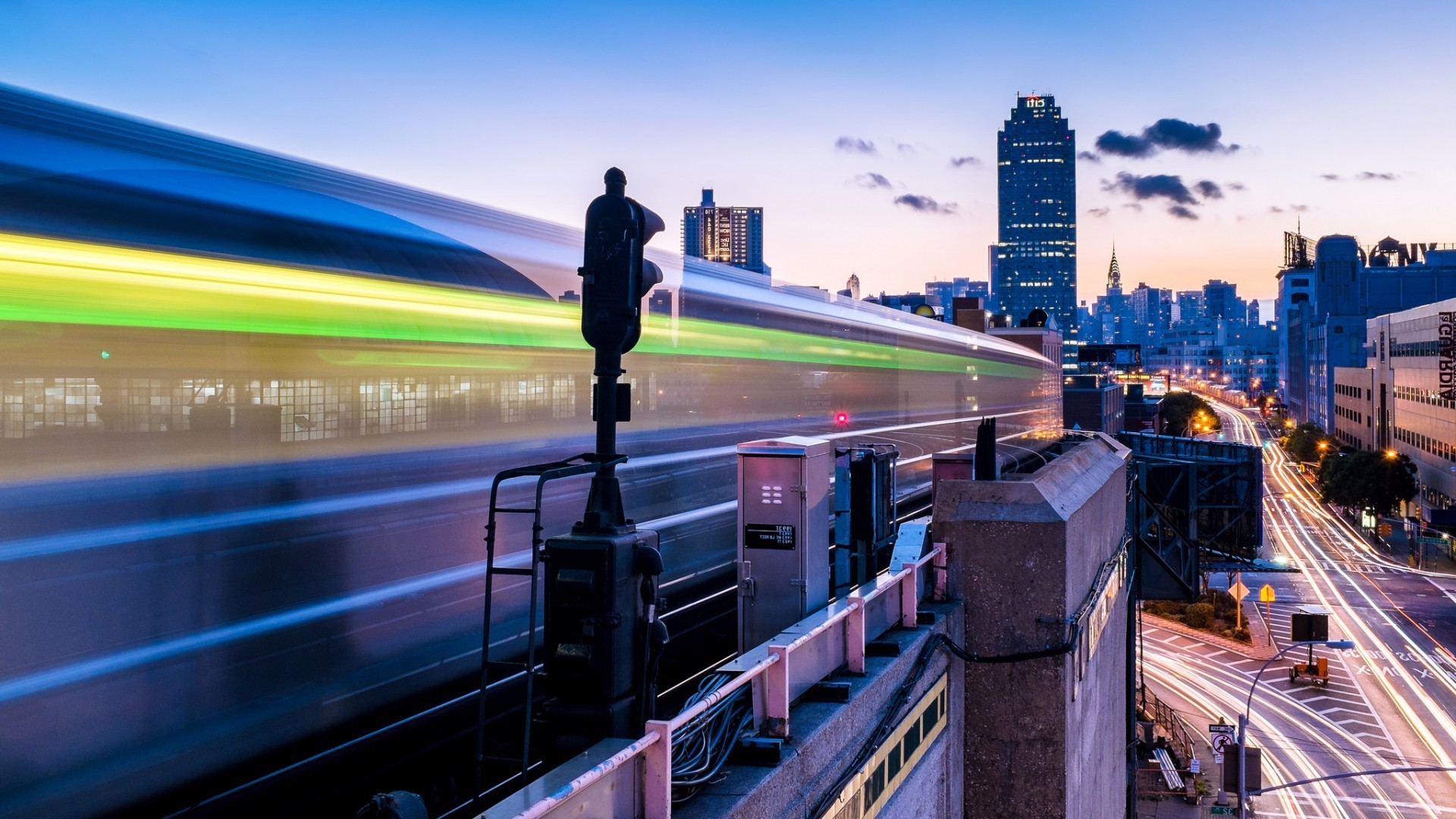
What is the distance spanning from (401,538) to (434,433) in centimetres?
53

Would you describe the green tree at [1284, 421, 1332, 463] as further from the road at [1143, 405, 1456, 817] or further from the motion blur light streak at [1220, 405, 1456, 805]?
the road at [1143, 405, 1456, 817]

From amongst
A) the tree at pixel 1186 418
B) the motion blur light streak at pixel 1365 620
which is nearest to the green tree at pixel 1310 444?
the motion blur light streak at pixel 1365 620

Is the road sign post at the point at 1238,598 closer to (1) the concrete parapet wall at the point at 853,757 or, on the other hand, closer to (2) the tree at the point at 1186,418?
(1) the concrete parapet wall at the point at 853,757

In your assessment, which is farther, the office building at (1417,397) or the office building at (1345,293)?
the office building at (1345,293)

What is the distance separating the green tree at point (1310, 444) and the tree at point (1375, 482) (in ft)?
88.6

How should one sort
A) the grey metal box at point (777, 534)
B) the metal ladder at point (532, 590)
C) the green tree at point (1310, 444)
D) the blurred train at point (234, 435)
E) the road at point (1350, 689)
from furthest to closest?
Result: 1. the green tree at point (1310, 444)
2. the road at point (1350, 689)
3. the grey metal box at point (777, 534)
4. the metal ladder at point (532, 590)
5. the blurred train at point (234, 435)

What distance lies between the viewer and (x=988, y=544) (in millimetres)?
8336

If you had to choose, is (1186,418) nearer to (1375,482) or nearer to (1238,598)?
(1375,482)

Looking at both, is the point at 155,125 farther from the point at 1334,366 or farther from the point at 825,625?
the point at 1334,366

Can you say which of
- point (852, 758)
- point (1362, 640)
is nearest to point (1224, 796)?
point (1362, 640)

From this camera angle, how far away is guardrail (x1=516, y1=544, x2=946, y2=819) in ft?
12.6

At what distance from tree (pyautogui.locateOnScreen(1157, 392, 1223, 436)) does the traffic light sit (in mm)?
126224

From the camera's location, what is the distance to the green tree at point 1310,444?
9375cm

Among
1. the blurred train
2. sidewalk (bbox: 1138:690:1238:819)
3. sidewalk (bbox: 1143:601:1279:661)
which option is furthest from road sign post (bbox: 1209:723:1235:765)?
the blurred train
